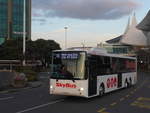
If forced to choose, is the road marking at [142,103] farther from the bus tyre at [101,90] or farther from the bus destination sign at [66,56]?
the bus destination sign at [66,56]

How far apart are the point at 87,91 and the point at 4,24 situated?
9830 cm

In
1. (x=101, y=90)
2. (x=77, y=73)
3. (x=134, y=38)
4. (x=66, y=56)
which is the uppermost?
(x=134, y=38)

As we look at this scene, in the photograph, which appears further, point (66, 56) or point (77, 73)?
point (66, 56)

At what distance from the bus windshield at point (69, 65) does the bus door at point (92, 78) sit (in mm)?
691

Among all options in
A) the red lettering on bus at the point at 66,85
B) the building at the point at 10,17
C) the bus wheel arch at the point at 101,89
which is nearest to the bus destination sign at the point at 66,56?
the red lettering on bus at the point at 66,85

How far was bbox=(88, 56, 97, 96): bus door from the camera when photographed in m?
16.2

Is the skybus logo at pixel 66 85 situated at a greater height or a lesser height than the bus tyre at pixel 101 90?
greater

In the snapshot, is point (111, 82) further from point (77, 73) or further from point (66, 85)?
point (66, 85)

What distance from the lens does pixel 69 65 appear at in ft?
52.0

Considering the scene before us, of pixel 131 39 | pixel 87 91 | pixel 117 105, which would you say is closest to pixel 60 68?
pixel 87 91

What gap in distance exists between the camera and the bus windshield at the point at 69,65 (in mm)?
15679

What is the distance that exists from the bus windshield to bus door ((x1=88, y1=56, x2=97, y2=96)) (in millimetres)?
691

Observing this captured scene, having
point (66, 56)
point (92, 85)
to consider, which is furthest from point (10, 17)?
point (92, 85)

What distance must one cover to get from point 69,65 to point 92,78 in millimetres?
1479
